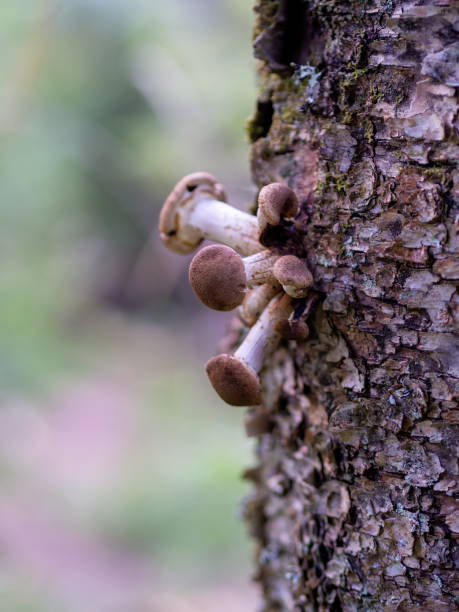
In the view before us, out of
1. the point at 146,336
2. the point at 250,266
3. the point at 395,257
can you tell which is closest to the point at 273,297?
the point at 250,266

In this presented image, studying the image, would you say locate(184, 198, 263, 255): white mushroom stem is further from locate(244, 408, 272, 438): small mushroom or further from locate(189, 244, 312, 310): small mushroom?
locate(244, 408, 272, 438): small mushroom

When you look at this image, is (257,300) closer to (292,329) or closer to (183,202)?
(292,329)

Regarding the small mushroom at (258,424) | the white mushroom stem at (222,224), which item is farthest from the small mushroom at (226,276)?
the small mushroom at (258,424)

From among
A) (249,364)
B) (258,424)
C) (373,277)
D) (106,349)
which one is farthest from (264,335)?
A: (106,349)

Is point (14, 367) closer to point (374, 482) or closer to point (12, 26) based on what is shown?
point (12, 26)

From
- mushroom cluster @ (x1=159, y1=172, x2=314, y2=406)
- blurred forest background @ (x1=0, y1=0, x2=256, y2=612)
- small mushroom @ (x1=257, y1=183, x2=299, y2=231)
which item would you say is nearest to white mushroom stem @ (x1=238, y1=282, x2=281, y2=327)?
mushroom cluster @ (x1=159, y1=172, x2=314, y2=406)

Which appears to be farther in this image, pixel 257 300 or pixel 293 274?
pixel 257 300

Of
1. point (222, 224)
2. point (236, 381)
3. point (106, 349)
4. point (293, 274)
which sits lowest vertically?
point (236, 381)
